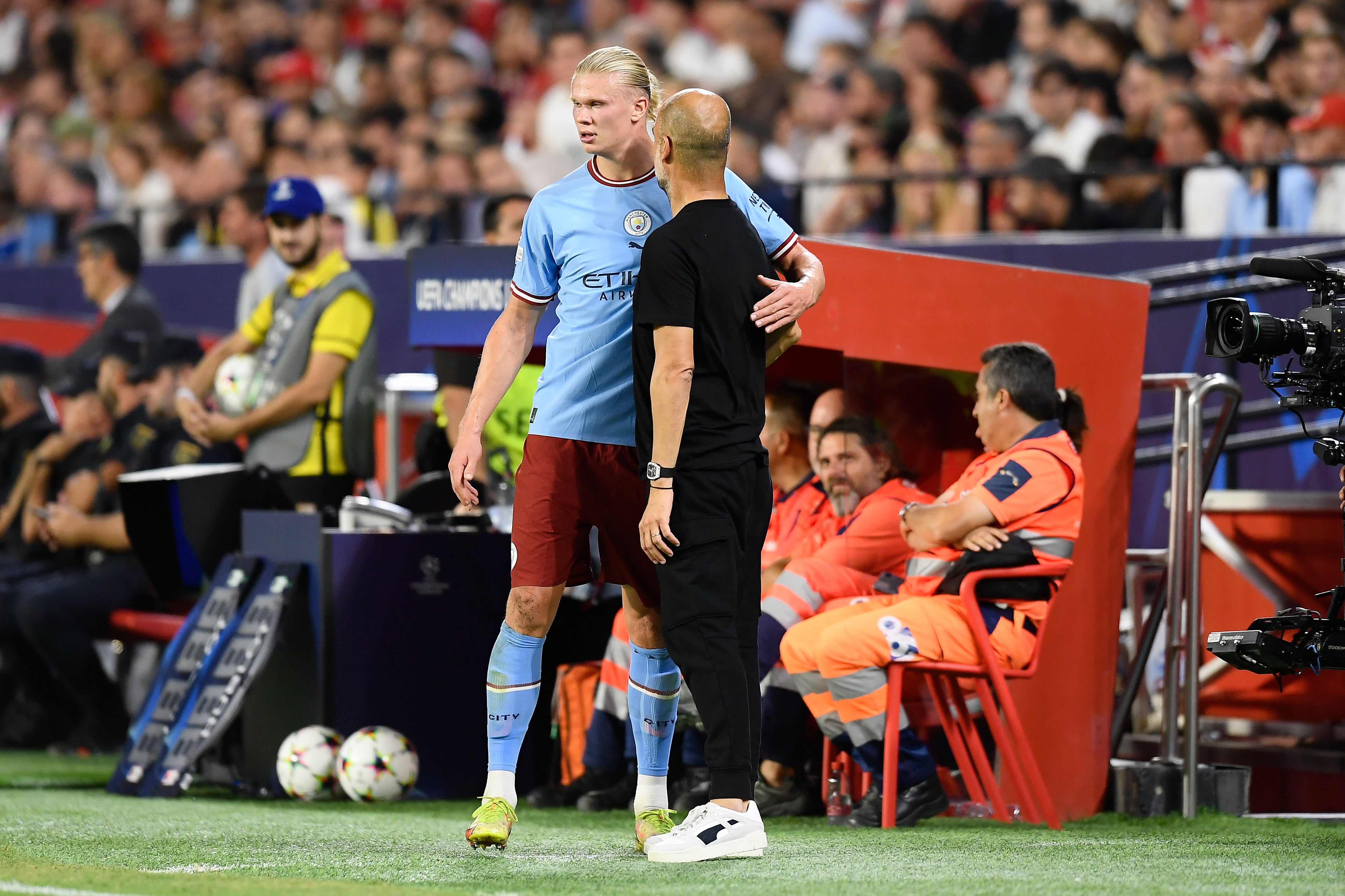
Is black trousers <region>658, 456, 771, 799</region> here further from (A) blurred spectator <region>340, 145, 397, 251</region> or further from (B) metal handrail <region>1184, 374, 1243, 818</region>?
(A) blurred spectator <region>340, 145, 397, 251</region>

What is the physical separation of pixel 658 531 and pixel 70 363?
654cm

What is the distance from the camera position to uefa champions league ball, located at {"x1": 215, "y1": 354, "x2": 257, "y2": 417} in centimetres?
784

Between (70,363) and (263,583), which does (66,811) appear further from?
(70,363)

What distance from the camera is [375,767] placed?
665cm

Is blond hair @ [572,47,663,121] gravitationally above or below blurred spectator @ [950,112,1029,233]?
below

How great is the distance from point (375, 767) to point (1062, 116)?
578 centimetres

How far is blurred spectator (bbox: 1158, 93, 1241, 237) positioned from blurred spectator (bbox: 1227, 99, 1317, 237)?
0.20 feet

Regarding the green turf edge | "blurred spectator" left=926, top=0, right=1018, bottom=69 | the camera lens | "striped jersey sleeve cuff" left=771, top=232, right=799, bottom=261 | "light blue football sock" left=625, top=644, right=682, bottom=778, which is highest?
"blurred spectator" left=926, top=0, right=1018, bottom=69

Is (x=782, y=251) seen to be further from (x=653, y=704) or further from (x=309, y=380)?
(x=309, y=380)

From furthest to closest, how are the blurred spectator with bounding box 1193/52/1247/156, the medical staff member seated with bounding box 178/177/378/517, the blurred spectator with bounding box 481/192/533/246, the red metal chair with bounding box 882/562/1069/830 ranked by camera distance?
the blurred spectator with bounding box 1193/52/1247/156
the blurred spectator with bounding box 481/192/533/246
the medical staff member seated with bounding box 178/177/378/517
the red metal chair with bounding box 882/562/1069/830

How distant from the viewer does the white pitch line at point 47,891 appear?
416 centimetres

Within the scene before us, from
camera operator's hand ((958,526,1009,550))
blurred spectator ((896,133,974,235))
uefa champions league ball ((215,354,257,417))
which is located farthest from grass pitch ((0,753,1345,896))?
blurred spectator ((896,133,974,235))

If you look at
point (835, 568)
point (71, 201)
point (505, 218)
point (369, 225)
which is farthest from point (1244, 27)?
point (71, 201)

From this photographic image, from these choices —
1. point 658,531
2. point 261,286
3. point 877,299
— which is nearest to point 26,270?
point 261,286
